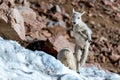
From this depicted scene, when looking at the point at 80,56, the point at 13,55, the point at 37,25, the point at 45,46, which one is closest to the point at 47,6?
the point at 37,25

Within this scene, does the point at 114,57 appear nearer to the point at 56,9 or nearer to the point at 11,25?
the point at 56,9

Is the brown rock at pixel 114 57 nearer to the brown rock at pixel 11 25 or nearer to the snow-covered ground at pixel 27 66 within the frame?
the brown rock at pixel 11 25

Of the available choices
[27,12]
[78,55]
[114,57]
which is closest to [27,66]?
[78,55]

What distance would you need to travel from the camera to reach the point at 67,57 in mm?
14008

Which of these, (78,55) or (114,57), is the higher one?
(114,57)

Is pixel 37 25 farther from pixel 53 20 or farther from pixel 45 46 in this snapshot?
pixel 45 46

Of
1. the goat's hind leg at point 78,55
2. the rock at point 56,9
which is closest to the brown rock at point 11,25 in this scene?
the goat's hind leg at point 78,55

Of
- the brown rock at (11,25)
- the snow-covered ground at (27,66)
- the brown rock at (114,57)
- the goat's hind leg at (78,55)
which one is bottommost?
the snow-covered ground at (27,66)

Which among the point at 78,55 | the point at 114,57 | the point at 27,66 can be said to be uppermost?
the point at 114,57

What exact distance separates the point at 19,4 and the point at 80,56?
10403 millimetres

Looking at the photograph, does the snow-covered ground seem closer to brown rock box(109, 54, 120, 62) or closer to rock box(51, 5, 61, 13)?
brown rock box(109, 54, 120, 62)

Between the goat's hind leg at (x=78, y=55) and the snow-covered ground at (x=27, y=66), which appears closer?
the snow-covered ground at (x=27, y=66)

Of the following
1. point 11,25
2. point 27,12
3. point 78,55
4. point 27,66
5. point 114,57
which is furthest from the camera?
point 27,12

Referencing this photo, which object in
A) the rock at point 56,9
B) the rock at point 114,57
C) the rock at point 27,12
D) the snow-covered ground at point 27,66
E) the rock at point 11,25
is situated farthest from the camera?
the rock at point 56,9
